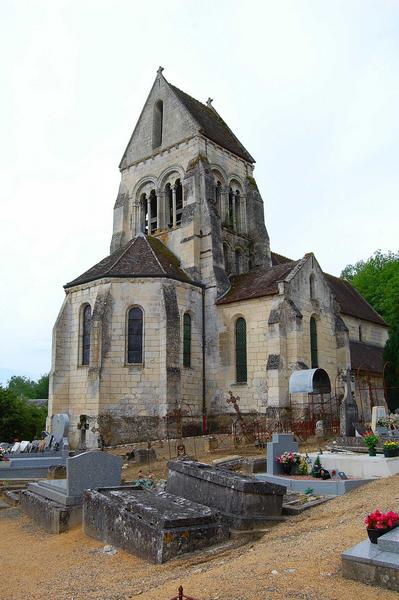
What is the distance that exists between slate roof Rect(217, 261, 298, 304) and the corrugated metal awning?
16.2ft

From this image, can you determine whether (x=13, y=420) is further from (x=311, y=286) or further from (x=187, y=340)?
(x=311, y=286)

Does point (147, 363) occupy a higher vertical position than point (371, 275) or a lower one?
lower

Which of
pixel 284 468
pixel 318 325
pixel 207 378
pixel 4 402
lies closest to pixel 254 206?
pixel 318 325

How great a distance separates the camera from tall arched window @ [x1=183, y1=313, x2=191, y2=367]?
25.7 m

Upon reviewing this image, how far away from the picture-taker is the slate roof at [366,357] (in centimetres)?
3071

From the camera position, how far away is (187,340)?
25.9 m

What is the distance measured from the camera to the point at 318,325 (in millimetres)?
26500

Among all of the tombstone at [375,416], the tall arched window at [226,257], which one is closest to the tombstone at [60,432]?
the tombstone at [375,416]

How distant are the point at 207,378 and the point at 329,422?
6417mm

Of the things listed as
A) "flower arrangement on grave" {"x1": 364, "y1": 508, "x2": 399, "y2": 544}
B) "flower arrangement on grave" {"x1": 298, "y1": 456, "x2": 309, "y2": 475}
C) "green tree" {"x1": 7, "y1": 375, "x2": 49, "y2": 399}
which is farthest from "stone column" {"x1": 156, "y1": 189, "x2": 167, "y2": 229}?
"green tree" {"x1": 7, "y1": 375, "x2": 49, "y2": 399}

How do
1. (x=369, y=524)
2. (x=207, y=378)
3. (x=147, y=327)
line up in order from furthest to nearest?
(x=207, y=378)
(x=147, y=327)
(x=369, y=524)

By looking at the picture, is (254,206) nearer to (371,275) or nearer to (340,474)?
(371,275)

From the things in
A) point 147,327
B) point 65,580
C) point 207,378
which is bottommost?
point 65,580

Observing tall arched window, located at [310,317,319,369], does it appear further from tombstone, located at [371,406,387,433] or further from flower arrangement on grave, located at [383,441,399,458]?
flower arrangement on grave, located at [383,441,399,458]
